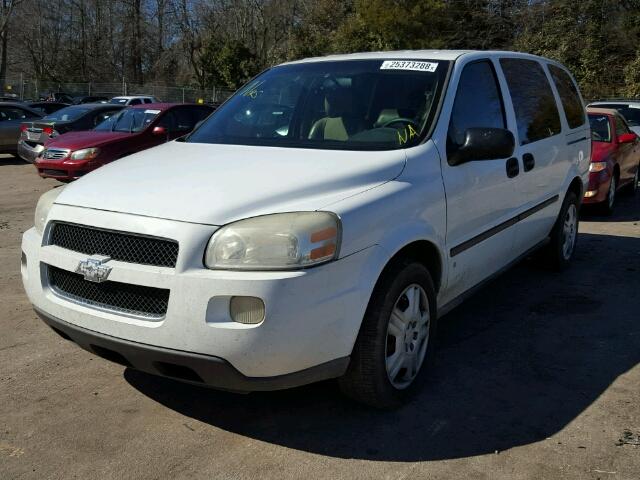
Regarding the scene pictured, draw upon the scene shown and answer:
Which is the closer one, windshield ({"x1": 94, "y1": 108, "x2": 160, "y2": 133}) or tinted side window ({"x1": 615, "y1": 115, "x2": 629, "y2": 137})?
tinted side window ({"x1": 615, "y1": 115, "x2": 629, "y2": 137})

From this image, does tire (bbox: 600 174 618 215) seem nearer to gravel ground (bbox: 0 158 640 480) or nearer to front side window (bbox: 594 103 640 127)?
gravel ground (bbox: 0 158 640 480)

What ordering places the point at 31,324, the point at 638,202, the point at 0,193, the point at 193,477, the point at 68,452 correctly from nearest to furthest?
the point at 193,477, the point at 68,452, the point at 31,324, the point at 638,202, the point at 0,193

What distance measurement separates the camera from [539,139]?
5.30 metres

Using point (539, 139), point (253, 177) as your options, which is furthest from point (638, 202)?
point (253, 177)

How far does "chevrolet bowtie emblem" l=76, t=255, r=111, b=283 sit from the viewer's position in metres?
3.13

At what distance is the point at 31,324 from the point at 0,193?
782 cm

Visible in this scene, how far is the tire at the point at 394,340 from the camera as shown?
3.33 meters

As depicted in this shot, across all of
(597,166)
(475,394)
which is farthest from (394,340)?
(597,166)

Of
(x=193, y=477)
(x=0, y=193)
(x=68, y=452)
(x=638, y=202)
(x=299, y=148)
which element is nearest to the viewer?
(x=193, y=477)

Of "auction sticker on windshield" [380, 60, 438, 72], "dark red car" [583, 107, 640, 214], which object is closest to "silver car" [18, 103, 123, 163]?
"dark red car" [583, 107, 640, 214]

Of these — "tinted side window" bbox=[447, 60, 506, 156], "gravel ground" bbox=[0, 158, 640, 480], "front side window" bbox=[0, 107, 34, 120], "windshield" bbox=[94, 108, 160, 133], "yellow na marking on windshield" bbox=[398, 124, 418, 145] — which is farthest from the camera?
"front side window" bbox=[0, 107, 34, 120]

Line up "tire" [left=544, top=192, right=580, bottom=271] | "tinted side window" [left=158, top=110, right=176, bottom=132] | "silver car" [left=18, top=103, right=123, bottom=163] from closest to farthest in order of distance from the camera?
"tire" [left=544, top=192, right=580, bottom=271] < "tinted side window" [left=158, top=110, right=176, bottom=132] < "silver car" [left=18, top=103, right=123, bottom=163]

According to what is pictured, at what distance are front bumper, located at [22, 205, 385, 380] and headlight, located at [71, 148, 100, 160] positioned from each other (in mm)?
9203

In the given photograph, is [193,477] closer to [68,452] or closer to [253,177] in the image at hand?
[68,452]
